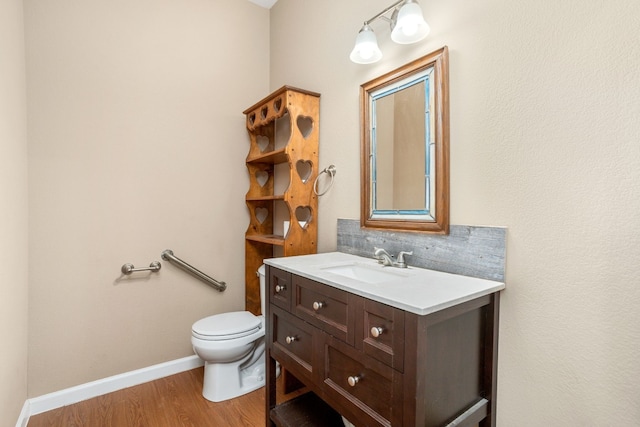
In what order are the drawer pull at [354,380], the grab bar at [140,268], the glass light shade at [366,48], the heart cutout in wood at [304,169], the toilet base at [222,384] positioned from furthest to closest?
the heart cutout in wood at [304,169], the grab bar at [140,268], the toilet base at [222,384], the glass light shade at [366,48], the drawer pull at [354,380]

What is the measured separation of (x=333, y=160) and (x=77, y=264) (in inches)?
65.0

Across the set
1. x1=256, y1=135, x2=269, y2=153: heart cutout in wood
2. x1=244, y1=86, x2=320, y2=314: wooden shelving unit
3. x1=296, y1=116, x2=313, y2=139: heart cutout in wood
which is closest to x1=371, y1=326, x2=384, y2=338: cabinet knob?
x1=244, y1=86, x2=320, y2=314: wooden shelving unit

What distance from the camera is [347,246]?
173 cm

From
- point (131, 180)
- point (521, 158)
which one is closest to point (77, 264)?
point (131, 180)

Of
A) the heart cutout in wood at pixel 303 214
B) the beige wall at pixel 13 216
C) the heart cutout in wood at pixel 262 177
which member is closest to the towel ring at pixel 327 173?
the heart cutout in wood at pixel 303 214

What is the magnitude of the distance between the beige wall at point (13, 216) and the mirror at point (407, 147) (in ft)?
5.35

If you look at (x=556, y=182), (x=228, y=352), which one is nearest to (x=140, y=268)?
(x=228, y=352)

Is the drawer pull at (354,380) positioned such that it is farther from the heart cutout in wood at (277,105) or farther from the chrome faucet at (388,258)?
the heart cutout in wood at (277,105)

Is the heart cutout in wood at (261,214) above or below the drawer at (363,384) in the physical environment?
above

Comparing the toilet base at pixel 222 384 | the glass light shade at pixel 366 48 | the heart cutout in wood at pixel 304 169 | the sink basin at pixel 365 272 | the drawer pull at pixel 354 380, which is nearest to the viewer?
the drawer pull at pixel 354 380

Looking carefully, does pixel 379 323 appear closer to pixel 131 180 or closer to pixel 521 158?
pixel 521 158

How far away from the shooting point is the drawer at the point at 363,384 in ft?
2.92

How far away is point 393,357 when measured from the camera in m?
0.88

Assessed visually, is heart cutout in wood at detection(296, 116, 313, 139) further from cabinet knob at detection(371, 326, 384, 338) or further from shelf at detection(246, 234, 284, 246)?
cabinet knob at detection(371, 326, 384, 338)
